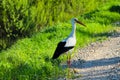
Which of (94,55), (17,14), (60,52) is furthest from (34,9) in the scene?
(60,52)

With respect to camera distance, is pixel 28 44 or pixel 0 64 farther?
pixel 28 44

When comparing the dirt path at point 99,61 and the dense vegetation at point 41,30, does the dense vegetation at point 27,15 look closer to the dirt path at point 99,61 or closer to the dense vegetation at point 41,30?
the dense vegetation at point 41,30

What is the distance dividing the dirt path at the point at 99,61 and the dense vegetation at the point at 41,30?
1.50ft

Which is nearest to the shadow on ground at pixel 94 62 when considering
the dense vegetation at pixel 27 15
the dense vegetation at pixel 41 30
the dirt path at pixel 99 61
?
the dirt path at pixel 99 61

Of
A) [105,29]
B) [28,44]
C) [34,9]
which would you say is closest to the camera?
[28,44]

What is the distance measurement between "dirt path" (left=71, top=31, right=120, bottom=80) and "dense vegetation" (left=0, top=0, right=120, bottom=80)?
46cm

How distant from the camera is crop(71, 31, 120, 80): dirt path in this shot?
36.3 feet

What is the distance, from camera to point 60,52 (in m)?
11.1

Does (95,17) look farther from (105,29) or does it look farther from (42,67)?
(42,67)

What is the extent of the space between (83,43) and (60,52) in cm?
364

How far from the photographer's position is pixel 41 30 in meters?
17.5

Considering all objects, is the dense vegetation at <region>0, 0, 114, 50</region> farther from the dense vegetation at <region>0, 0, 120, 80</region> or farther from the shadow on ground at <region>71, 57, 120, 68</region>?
the shadow on ground at <region>71, 57, 120, 68</region>

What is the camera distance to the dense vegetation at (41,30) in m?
11.7

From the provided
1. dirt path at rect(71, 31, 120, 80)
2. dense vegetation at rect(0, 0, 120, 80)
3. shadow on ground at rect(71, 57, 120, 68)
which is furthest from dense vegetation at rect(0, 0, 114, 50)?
shadow on ground at rect(71, 57, 120, 68)
